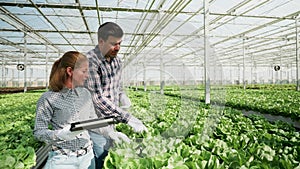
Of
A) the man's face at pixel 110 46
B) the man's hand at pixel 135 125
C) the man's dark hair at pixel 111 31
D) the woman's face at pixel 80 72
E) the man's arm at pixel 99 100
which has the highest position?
the man's dark hair at pixel 111 31

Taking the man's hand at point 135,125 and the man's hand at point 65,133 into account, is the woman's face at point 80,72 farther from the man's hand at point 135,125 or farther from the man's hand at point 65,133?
the man's hand at point 135,125

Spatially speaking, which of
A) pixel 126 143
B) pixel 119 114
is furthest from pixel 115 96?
pixel 126 143

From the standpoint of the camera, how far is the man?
2.60 m

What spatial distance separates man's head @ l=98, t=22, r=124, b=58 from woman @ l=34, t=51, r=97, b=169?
0.43 metres

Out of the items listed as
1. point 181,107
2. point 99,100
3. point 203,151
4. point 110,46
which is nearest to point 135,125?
point 99,100

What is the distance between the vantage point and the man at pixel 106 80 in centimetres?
260

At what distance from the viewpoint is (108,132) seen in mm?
2836

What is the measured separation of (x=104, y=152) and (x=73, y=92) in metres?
0.92

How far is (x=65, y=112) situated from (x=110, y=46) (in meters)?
0.77

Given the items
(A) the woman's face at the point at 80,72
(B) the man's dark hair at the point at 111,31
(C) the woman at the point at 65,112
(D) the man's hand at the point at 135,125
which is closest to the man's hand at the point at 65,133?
(C) the woman at the point at 65,112

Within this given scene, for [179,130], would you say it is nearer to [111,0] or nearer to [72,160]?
[72,160]

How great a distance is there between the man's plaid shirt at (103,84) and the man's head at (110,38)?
10 centimetres

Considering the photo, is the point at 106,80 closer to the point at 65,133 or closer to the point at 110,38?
the point at 110,38

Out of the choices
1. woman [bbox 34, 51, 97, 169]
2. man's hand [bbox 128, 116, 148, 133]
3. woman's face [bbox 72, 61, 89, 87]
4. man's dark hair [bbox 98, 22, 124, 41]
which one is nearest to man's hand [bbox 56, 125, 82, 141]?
woman [bbox 34, 51, 97, 169]
